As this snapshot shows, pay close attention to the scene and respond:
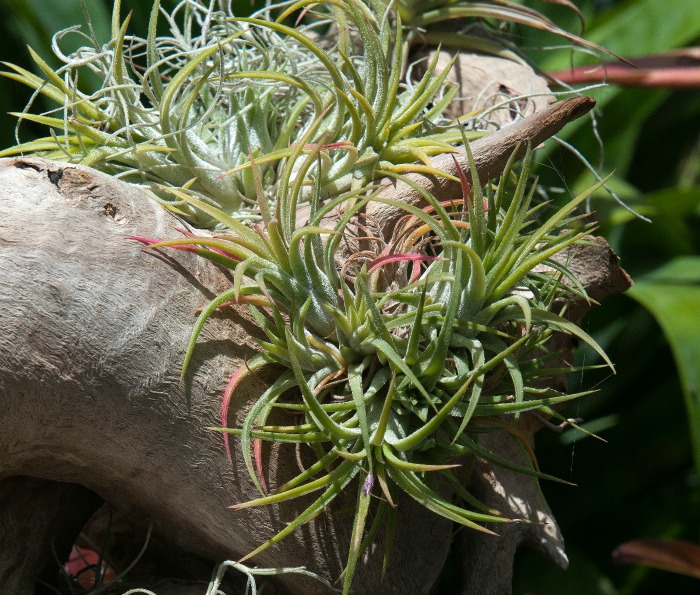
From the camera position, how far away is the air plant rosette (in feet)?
1.40

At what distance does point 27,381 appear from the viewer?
0.44m

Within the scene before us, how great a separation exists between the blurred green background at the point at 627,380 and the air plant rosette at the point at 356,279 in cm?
49

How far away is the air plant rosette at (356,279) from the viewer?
0.43 meters

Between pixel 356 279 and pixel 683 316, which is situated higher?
pixel 356 279

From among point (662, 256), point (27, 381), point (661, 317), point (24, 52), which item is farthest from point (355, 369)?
point (662, 256)

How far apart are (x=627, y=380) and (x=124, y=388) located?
0.92 m

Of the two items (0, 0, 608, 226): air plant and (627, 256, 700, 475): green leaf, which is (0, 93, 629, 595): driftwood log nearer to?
(0, 0, 608, 226): air plant

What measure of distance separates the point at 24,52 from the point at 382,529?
764mm

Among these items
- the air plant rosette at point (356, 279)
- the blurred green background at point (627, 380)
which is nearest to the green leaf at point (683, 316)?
the blurred green background at point (627, 380)

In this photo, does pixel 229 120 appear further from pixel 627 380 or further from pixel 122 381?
pixel 627 380

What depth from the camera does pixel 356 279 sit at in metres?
0.43

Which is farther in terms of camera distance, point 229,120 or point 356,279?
point 229,120

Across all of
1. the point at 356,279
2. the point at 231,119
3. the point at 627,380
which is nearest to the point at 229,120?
the point at 231,119

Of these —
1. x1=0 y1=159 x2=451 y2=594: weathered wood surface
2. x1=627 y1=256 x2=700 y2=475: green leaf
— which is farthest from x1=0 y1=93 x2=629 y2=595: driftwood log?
x1=627 y1=256 x2=700 y2=475: green leaf
